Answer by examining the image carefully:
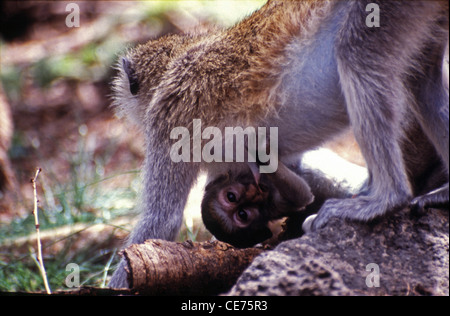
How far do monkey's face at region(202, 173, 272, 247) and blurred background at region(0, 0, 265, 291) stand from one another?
786mm

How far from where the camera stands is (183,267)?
2643 millimetres

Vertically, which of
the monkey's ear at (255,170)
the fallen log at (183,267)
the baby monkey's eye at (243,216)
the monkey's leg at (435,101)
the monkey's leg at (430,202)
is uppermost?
the monkey's leg at (435,101)

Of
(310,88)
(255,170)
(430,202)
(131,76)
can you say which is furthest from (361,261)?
(131,76)

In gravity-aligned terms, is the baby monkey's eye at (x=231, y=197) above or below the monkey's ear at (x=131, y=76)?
below

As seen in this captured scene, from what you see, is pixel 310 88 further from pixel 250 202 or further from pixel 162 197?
pixel 162 197

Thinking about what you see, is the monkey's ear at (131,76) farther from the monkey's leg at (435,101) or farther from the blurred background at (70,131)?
the monkey's leg at (435,101)

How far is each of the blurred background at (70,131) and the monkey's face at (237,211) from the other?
79 cm

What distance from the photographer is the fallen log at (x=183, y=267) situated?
8.29ft

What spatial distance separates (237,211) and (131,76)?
49.0 inches

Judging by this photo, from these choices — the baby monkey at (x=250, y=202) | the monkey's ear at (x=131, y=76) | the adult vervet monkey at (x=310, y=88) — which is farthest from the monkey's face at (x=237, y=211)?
the monkey's ear at (x=131, y=76)

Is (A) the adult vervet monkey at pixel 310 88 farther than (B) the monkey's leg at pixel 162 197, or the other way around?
(B) the monkey's leg at pixel 162 197

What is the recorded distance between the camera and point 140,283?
250cm

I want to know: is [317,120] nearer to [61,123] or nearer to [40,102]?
[61,123]

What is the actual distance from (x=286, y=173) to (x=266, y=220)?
37cm
